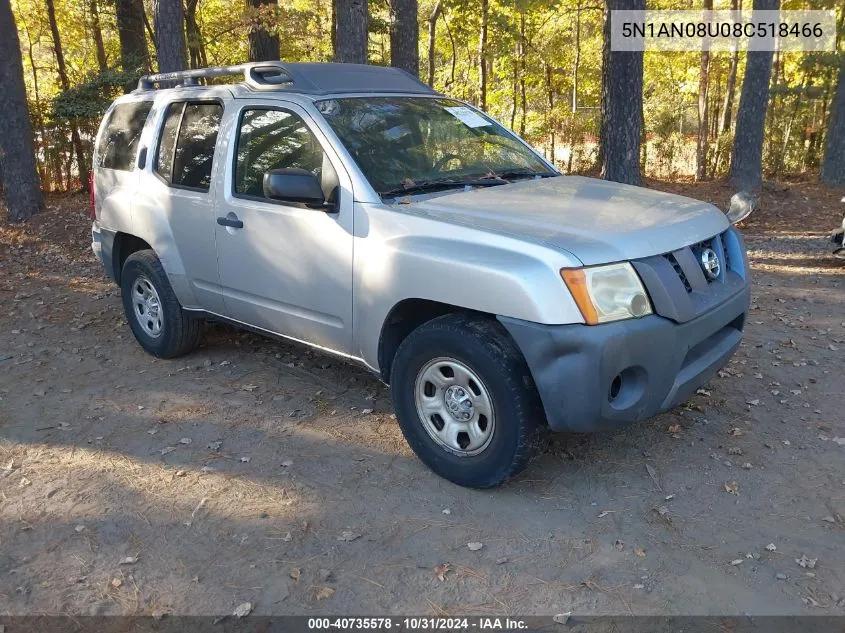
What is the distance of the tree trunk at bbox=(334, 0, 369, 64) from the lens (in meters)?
9.16

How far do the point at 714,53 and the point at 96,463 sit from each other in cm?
2185

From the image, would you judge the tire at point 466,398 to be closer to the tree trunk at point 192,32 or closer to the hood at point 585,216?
the hood at point 585,216

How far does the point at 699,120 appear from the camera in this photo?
15.9 m

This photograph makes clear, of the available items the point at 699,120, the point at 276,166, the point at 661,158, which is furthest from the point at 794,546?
the point at 699,120

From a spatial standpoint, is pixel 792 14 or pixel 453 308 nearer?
pixel 453 308

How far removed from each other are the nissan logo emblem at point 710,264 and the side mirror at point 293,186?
204cm

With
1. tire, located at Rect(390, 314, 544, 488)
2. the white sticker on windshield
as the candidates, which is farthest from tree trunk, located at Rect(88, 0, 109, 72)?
tire, located at Rect(390, 314, 544, 488)

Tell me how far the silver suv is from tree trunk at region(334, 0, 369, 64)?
413cm

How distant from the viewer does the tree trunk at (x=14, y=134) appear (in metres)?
10.8

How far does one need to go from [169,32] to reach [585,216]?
29.5 feet

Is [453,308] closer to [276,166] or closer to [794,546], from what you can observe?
[276,166]

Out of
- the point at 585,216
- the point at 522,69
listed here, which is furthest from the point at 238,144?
the point at 522,69

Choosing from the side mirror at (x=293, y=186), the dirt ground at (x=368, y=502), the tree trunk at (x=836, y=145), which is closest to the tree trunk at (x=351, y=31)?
the dirt ground at (x=368, y=502)

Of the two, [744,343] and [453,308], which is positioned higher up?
[453,308]
